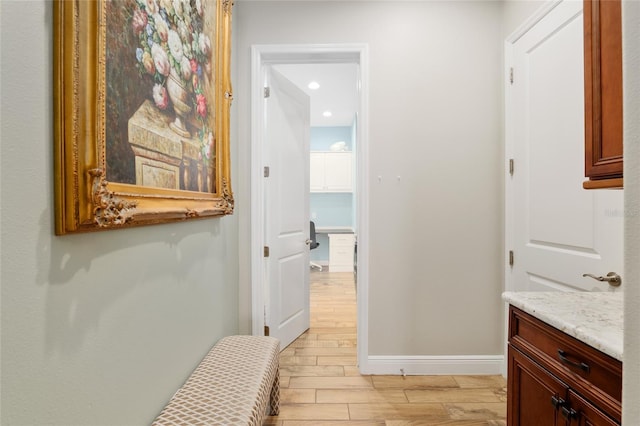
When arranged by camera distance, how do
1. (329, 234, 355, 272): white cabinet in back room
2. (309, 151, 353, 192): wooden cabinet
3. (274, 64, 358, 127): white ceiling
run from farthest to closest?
(309, 151, 353, 192): wooden cabinet, (329, 234, 355, 272): white cabinet in back room, (274, 64, 358, 127): white ceiling

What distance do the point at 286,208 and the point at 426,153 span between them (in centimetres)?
118

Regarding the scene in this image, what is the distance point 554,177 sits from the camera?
1.77 m

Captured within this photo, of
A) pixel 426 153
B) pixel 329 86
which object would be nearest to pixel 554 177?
pixel 426 153

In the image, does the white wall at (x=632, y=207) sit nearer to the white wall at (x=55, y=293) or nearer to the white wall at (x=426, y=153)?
the white wall at (x=55, y=293)

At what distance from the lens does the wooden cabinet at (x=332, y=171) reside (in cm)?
607

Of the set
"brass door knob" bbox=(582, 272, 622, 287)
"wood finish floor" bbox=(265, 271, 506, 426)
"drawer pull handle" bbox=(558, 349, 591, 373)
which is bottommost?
"wood finish floor" bbox=(265, 271, 506, 426)

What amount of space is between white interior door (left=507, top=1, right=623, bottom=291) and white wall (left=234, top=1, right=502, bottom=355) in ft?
0.66

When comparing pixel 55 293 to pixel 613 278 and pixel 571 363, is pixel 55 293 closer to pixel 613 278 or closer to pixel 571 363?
pixel 571 363

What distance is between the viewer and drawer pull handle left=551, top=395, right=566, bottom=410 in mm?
1002

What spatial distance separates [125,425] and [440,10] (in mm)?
2867

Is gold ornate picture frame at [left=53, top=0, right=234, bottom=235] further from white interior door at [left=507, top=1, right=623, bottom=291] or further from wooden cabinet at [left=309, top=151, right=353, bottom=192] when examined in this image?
wooden cabinet at [left=309, top=151, right=353, bottom=192]

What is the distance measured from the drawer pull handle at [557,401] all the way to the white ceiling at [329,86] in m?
3.10

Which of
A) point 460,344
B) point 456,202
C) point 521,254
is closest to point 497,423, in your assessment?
point 460,344

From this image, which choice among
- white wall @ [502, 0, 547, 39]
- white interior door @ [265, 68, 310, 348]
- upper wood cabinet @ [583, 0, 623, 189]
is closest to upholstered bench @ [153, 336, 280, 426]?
white interior door @ [265, 68, 310, 348]
